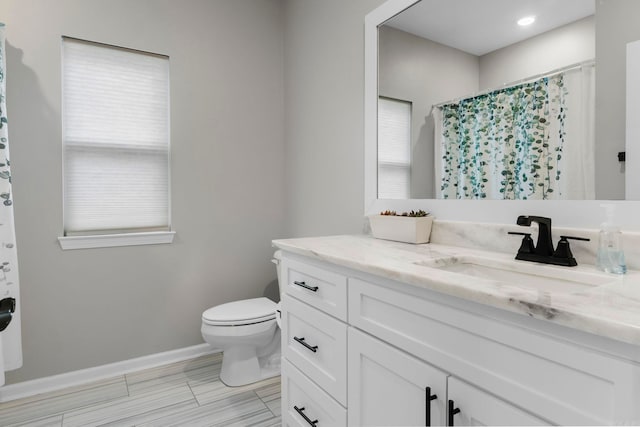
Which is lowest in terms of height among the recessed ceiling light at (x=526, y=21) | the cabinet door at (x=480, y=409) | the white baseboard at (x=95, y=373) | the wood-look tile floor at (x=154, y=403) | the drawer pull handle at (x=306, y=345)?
the wood-look tile floor at (x=154, y=403)

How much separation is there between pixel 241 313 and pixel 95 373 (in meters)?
1.01

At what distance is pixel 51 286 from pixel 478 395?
2.37 meters

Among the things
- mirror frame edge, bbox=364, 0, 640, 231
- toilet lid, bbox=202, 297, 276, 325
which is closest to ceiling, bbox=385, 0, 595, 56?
mirror frame edge, bbox=364, 0, 640, 231

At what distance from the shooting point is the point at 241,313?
224cm

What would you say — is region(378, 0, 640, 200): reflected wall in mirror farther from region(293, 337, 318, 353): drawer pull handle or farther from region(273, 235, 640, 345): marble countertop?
region(293, 337, 318, 353): drawer pull handle

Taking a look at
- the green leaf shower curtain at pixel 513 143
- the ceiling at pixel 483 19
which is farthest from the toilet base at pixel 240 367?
the ceiling at pixel 483 19

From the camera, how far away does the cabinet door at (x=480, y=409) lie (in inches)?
29.6

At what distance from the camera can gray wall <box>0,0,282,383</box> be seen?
2117 mm

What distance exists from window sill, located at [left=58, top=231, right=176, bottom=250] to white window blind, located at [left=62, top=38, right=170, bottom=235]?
0.05 m

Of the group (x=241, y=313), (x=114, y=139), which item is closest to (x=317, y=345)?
(x=241, y=313)

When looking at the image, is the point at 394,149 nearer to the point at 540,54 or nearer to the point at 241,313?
the point at 540,54

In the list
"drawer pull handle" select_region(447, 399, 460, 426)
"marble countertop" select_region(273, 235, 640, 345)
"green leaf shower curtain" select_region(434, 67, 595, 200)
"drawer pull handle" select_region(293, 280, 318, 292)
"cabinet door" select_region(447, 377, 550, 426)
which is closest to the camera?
"marble countertop" select_region(273, 235, 640, 345)

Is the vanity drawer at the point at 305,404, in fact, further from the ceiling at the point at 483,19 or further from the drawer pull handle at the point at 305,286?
the ceiling at the point at 483,19

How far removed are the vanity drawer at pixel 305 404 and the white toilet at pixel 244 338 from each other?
575 mm
